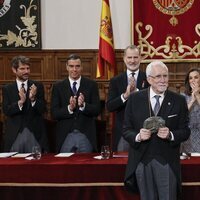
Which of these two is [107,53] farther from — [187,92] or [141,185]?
[141,185]

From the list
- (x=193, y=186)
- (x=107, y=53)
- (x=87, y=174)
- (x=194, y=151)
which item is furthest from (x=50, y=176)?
(x=107, y=53)

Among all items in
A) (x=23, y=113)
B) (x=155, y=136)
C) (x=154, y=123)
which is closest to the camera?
(x=154, y=123)

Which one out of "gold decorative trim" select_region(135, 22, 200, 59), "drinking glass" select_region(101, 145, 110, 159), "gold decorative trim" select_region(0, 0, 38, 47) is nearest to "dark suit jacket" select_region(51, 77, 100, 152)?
"drinking glass" select_region(101, 145, 110, 159)

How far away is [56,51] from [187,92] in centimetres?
339

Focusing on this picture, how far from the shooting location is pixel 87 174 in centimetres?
407

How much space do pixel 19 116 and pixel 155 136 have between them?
210cm

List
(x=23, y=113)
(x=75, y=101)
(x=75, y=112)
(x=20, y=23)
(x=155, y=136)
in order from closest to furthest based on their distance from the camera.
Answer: (x=155, y=136)
(x=75, y=101)
(x=75, y=112)
(x=23, y=113)
(x=20, y=23)

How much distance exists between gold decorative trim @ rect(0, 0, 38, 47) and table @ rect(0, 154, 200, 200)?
13.1 feet

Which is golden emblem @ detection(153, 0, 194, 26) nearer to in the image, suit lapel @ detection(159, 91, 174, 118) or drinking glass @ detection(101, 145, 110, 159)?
drinking glass @ detection(101, 145, 110, 159)

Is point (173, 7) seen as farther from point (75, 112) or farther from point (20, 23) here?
point (75, 112)

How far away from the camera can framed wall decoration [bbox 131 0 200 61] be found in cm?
761

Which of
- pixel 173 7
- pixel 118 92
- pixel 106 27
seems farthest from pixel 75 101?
pixel 173 7

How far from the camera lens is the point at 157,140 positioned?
3465mm

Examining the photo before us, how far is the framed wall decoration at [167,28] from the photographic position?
25.0 ft
